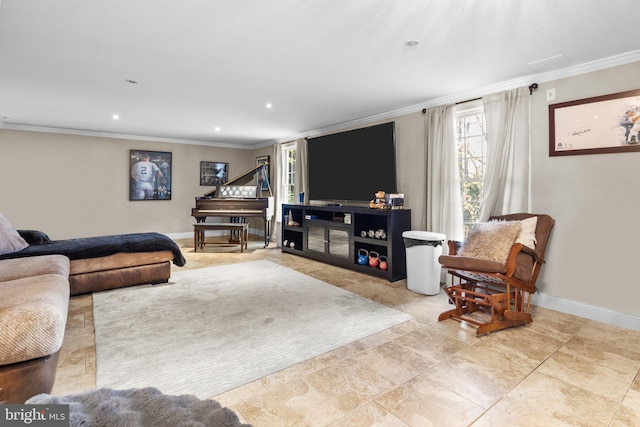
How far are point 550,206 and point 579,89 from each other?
3.58ft

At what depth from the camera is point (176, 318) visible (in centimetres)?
279

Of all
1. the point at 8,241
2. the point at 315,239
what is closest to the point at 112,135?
the point at 8,241

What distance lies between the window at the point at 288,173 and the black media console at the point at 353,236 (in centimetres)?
106

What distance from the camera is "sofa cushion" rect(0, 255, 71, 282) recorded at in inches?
89.6

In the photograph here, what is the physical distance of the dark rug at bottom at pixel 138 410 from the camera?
2.49 ft

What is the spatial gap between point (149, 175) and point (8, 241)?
406 cm

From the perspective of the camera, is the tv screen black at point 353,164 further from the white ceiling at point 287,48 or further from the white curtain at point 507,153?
the white curtain at point 507,153

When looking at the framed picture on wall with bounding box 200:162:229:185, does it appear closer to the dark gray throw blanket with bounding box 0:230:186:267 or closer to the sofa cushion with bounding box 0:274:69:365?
the dark gray throw blanket with bounding box 0:230:186:267

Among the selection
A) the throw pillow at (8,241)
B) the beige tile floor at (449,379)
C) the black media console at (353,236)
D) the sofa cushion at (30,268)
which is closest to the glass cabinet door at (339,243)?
the black media console at (353,236)

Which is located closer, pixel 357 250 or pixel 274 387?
pixel 274 387

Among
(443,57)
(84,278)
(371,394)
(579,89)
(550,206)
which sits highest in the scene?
(443,57)

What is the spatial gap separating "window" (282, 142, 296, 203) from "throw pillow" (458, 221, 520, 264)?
4.34m

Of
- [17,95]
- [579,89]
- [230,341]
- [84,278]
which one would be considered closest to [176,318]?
[230,341]

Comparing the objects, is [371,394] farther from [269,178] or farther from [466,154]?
[269,178]
